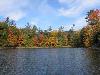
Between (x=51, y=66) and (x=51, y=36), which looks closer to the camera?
(x=51, y=66)

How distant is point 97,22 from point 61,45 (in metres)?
46.4

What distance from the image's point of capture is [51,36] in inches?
7456

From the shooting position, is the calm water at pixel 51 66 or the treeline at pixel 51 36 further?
the treeline at pixel 51 36

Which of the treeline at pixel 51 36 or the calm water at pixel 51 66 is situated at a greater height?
the treeline at pixel 51 36

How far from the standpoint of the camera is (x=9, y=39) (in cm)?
16000

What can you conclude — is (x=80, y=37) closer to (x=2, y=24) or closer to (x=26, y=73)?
(x=2, y=24)

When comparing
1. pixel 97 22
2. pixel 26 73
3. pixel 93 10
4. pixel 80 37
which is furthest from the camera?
pixel 80 37

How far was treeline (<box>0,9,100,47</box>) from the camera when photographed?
14679 centimetres

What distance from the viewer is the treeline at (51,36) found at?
147 meters

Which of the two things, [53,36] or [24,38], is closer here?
[24,38]

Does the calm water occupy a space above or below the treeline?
below

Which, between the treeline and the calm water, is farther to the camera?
the treeline

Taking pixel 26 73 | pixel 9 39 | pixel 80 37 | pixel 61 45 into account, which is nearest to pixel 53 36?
pixel 61 45

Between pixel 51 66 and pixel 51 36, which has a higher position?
pixel 51 36
